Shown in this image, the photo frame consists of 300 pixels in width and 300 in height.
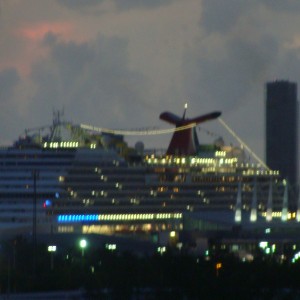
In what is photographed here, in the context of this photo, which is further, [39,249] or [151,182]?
[151,182]

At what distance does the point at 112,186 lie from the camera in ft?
283

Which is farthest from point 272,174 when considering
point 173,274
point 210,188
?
point 173,274

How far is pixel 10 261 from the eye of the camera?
66.4 metres

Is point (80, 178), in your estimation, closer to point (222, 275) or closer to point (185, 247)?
point (185, 247)

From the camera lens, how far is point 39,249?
7038 centimetres

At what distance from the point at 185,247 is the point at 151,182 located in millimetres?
11729

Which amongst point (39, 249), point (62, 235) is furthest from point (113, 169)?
point (39, 249)

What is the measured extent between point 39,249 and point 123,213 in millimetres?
15502

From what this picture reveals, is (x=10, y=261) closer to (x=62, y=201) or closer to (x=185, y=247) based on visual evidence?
(x=185, y=247)

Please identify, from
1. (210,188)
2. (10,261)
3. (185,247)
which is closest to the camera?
(10,261)

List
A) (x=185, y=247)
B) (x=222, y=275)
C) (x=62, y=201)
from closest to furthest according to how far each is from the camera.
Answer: (x=222, y=275) → (x=185, y=247) → (x=62, y=201)

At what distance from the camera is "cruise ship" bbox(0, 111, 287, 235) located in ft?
274

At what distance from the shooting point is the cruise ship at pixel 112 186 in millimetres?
83438

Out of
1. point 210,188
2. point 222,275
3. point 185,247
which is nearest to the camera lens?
point 222,275
